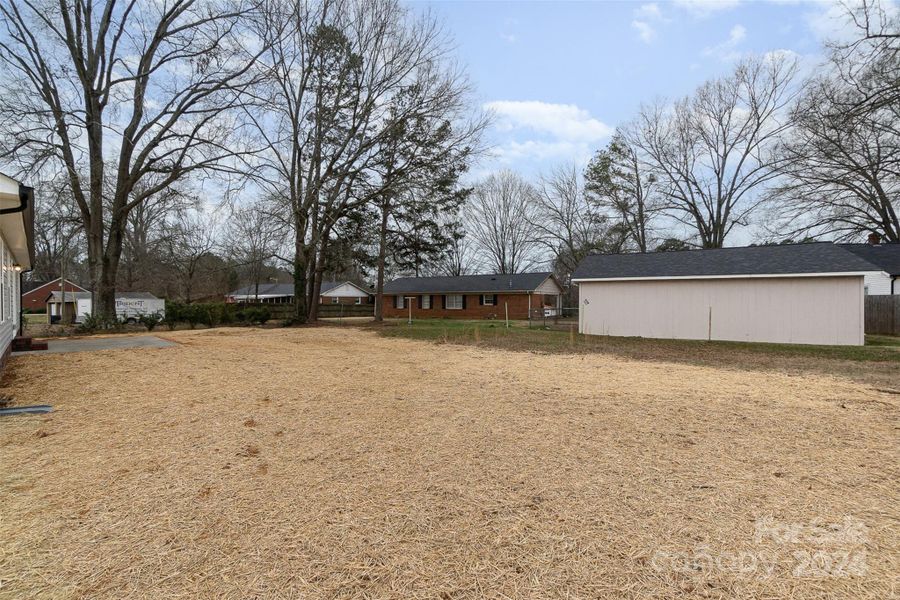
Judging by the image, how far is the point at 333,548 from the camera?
2182 millimetres

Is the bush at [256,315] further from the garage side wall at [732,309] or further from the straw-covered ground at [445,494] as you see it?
the straw-covered ground at [445,494]

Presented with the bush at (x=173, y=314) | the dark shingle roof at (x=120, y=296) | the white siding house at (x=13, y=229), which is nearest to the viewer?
the white siding house at (x=13, y=229)

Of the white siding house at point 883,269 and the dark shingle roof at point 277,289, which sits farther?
the dark shingle roof at point 277,289

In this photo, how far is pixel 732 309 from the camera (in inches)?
604

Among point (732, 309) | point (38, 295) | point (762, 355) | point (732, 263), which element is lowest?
point (762, 355)

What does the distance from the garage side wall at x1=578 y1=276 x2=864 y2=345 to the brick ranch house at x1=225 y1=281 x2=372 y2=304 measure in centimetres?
2851

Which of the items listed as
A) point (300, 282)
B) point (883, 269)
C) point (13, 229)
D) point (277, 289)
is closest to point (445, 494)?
point (13, 229)

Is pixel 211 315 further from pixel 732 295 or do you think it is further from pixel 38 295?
pixel 38 295

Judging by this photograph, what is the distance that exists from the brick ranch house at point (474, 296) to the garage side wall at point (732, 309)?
10543 millimetres

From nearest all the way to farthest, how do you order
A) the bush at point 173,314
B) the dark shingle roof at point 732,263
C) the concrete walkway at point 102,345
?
the concrete walkway at point 102,345
the dark shingle roof at point 732,263
the bush at point 173,314

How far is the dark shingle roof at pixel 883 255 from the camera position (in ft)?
64.8

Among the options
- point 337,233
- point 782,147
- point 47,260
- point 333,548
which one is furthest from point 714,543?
point 47,260

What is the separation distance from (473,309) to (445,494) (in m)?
29.4

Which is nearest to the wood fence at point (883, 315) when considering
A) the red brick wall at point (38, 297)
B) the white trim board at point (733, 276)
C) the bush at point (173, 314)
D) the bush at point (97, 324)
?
the white trim board at point (733, 276)
